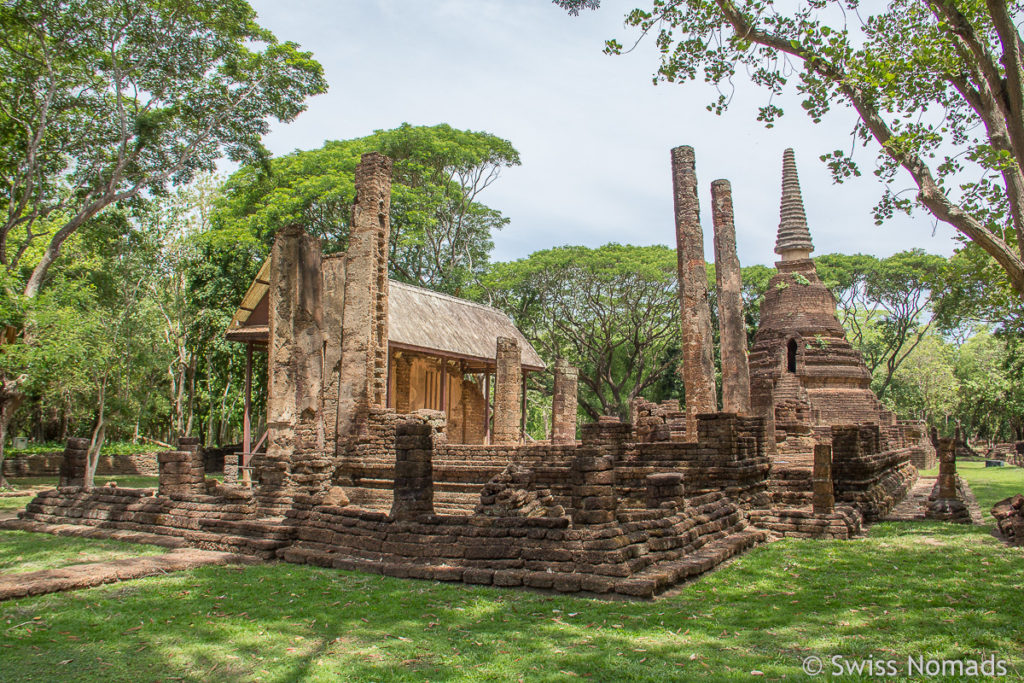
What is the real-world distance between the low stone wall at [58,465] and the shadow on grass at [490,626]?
21.3 m

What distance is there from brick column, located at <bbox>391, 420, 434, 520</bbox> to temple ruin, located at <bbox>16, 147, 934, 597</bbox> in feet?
0.08

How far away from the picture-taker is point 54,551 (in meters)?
9.33

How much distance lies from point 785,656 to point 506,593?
8.61ft

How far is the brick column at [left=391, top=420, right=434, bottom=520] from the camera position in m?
8.70

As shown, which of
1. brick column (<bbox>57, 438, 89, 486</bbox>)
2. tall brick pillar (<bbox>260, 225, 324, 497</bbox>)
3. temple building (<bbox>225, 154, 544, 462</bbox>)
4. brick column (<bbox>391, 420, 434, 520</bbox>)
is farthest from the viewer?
brick column (<bbox>57, 438, 89, 486</bbox>)

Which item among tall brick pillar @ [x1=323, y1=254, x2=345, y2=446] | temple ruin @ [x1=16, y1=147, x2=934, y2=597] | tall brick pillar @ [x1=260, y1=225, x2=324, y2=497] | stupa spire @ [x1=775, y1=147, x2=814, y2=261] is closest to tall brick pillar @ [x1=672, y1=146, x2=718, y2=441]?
temple ruin @ [x1=16, y1=147, x2=934, y2=597]

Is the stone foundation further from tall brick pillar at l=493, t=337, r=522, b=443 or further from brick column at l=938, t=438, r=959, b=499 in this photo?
tall brick pillar at l=493, t=337, r=522, b=443

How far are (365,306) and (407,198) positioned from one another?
45.1 ft

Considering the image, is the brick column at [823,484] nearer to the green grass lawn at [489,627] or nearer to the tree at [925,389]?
the green grass lawn at [489,627]

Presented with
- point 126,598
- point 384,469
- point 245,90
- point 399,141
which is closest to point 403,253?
point 399,141

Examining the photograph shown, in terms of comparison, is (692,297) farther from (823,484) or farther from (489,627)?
(489,627)

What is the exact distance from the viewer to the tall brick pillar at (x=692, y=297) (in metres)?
16.1

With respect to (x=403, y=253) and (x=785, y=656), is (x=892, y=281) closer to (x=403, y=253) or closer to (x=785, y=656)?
(x=403, y=253)

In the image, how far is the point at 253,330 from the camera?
67.5 ft
